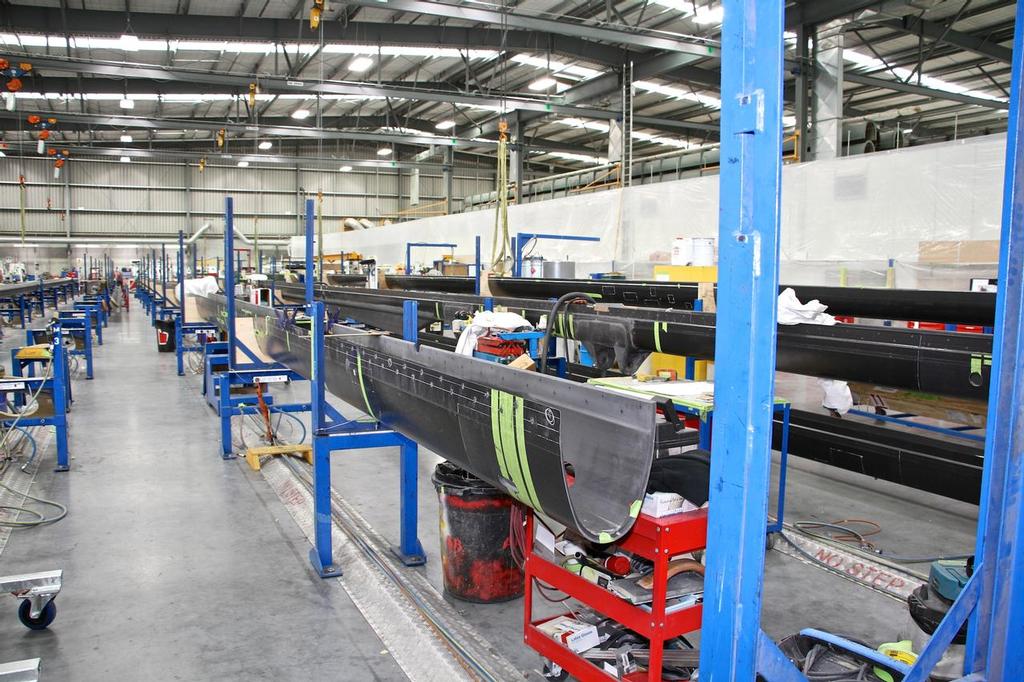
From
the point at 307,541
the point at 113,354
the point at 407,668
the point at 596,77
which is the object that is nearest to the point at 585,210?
the point at 596,77

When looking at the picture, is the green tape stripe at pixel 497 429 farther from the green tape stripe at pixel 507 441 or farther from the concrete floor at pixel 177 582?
the concrete floor at pixel 177 582

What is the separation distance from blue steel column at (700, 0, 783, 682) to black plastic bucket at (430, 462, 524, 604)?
1561 millimetres

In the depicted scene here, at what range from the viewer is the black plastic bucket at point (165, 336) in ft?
37.9

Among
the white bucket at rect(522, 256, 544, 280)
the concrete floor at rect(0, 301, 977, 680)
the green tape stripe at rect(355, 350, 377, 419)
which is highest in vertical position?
the white bucket at rect(522, 256, 544, 280)

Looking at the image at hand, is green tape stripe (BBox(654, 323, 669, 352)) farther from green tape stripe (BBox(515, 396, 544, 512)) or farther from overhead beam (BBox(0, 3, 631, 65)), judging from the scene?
overhead beam (BBox(0, 3, 631, 65))

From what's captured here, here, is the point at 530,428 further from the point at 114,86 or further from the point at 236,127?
the point at 114,86

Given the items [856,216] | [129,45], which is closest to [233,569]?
[856,216]

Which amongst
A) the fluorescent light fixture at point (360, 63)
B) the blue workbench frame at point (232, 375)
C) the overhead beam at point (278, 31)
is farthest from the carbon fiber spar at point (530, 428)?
the fluorescent light fixture at point (360, 63)

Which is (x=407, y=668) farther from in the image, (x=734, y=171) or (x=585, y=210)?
(x=585, y=210)

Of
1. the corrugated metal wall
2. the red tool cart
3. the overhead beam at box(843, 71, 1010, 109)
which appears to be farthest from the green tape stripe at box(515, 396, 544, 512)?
the corrugated metal wall

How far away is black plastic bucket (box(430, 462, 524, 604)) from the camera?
2969mm

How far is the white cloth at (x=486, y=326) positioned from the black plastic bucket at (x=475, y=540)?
0.56 metres

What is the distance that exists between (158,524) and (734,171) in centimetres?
381

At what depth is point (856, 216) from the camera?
7.64 m
